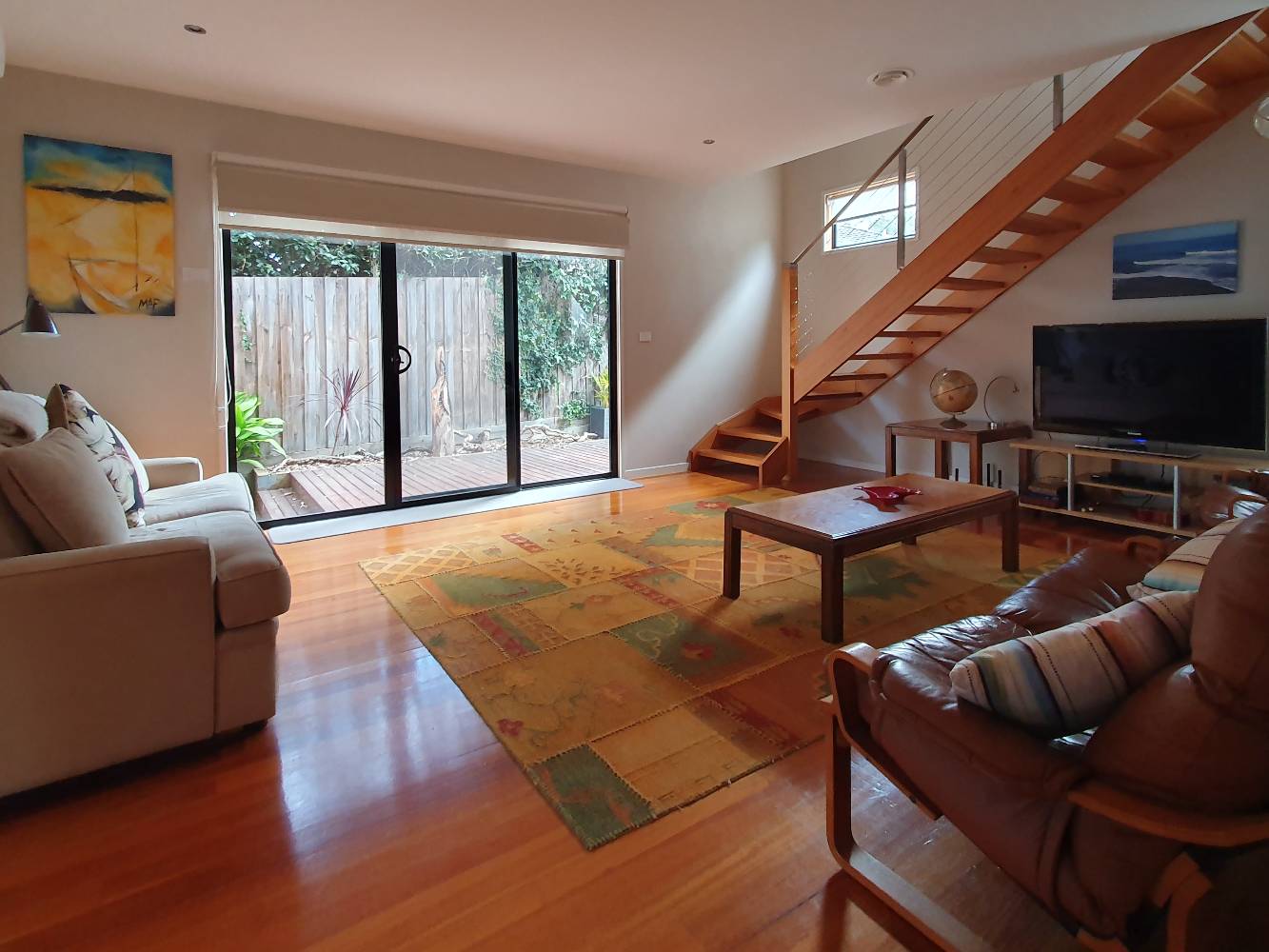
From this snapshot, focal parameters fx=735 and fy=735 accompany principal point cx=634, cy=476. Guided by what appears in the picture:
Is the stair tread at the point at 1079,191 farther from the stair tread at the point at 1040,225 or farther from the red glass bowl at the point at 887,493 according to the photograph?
the red glass bowl at the point at 887,493

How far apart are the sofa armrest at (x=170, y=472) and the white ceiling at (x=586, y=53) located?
1.85 m

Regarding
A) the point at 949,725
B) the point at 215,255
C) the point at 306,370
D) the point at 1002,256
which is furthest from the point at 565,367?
the point at 949,725

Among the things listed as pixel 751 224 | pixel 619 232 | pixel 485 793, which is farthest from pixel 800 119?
pixel 485 793

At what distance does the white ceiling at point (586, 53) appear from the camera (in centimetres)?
291

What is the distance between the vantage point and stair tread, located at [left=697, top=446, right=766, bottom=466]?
5.79 meters

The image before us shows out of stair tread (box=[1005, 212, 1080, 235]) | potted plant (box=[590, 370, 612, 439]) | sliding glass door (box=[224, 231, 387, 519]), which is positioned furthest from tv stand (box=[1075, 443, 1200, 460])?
sliding glass door (box=[224, 231, 387, 519])

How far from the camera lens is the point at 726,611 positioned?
3010mm

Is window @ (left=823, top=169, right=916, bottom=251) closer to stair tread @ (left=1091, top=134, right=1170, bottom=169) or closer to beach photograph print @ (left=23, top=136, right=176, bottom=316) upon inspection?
stair tread @ (left=1091, top=134, right=1170, bottom=169)

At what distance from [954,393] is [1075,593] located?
3.18 meters

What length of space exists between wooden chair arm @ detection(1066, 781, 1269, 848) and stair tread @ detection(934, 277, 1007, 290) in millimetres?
3992

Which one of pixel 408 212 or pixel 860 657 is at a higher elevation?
pixel 408 212

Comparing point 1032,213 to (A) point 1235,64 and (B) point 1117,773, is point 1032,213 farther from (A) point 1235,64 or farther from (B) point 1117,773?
(B) point 1117,773

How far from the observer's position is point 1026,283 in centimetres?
495

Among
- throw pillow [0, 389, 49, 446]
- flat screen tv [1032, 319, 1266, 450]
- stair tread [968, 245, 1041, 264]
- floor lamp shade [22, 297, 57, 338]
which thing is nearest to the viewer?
throw pillow [0, 389, 49, 446]
